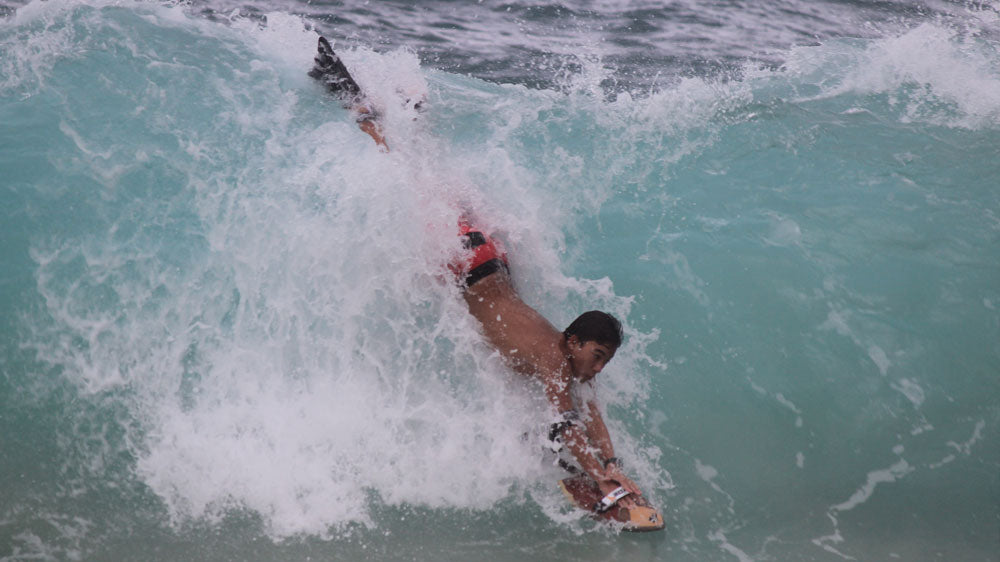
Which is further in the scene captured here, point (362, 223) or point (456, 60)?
point (456, 60)

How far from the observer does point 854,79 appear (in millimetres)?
7574

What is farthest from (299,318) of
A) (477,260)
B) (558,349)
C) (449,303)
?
(558,349)

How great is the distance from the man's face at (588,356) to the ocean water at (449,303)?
1.37ft

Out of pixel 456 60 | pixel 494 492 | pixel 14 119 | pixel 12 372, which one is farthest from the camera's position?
pixel 456 60

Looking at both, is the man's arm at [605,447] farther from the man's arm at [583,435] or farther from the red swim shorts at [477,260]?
the red swim shorts at [477,260]

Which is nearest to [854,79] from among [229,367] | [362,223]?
[362,223]

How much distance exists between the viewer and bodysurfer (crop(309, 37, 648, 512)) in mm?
4035

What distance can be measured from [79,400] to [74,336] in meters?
0.47

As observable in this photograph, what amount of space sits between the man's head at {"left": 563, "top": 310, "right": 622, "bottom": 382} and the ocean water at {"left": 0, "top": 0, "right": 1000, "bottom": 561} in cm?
50

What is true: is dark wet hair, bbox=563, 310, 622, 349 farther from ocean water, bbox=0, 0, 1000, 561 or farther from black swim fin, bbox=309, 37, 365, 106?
black swim fin, bbox=309, 37, 365, 106

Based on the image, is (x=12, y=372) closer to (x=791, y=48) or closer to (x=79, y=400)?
(x=79, y=400)

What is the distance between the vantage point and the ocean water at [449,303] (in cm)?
411

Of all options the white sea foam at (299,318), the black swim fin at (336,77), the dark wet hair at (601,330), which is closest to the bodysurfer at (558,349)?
the dark wet hair at (601,330)

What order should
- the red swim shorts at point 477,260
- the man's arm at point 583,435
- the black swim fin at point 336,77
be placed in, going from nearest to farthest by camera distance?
the man's arm at point 583,435
the red swim shorts at point 477,260
the black swim fin at point 336,77
